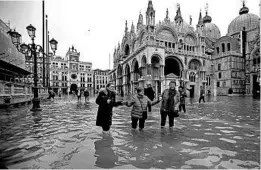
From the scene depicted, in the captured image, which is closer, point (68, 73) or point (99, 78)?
point (68, 73)

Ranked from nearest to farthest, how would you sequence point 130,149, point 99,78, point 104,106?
point 130,149 → point 104,106 → point 99,78

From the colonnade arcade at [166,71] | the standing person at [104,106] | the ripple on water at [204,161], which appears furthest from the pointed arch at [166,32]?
the ripple on water at [204,161]

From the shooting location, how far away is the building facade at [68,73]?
228 feet

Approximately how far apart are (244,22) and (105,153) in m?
67.9

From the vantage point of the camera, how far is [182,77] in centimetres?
3469

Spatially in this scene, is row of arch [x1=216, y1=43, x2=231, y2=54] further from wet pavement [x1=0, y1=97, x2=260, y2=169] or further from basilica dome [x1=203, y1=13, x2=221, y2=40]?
wet pavement [x1=0, y1=97, x2=260, y2=169]

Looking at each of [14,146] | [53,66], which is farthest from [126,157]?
[53,66]

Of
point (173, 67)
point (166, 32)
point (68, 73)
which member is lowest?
point (173, 67)

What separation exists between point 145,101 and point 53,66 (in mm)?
74323

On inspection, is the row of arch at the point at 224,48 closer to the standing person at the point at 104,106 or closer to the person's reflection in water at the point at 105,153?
the standing person at the point at 104,106

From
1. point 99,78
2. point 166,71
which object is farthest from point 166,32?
point 99,78

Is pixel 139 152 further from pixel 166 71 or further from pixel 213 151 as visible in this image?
pixel 166 71

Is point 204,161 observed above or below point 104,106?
below

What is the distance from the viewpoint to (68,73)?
238 ft
